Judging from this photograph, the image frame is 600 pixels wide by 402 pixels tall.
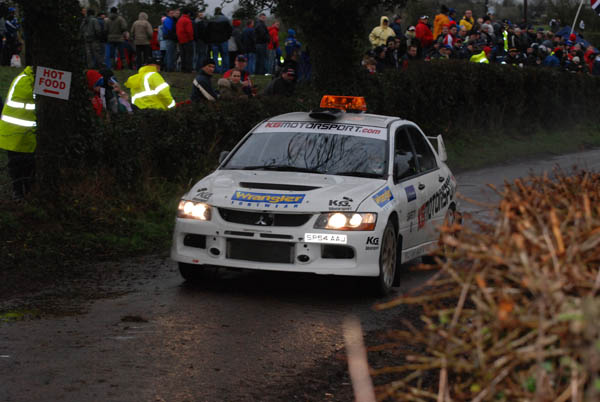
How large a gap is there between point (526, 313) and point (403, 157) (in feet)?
23.8

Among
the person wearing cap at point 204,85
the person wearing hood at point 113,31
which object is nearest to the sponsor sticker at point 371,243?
the person wearing cap at point 204,85

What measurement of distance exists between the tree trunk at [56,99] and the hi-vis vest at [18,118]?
275 millimetres

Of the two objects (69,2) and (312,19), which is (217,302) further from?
(312,19)

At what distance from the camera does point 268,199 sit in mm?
8859

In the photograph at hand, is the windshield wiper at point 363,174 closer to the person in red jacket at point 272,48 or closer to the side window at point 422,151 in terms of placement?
the side window at point 422,151

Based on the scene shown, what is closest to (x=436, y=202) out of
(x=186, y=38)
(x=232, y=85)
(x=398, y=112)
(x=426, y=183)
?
(x=426, y=183)

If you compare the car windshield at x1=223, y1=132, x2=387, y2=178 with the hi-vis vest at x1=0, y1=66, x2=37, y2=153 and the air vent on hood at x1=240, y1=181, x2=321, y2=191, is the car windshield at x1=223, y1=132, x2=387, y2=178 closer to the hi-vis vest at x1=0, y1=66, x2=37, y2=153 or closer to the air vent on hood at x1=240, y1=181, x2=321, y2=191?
the air vent on hood at x1=240, y1=181, x2=321, y2=191

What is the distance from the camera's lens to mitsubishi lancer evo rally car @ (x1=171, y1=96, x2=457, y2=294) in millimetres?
8766

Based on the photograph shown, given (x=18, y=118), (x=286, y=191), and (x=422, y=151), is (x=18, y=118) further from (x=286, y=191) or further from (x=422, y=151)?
(x=422, y=151)

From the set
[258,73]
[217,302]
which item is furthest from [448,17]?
[217,302]

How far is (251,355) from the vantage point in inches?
274

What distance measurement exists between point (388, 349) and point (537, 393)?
4456 mm

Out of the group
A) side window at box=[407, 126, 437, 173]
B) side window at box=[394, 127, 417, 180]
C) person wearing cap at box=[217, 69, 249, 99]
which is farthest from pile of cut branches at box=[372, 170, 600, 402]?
person wearing cap at box=[217, 69, 249, 99]

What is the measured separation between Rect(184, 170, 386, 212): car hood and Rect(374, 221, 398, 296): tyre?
0.42 metres
